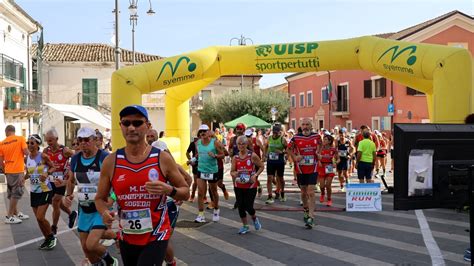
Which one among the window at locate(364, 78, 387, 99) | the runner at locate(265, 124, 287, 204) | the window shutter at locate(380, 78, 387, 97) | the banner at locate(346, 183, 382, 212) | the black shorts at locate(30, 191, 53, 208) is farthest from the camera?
the window at locate(364, 78, 387, 99)

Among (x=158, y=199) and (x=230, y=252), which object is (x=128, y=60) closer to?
(x=230, y=252)

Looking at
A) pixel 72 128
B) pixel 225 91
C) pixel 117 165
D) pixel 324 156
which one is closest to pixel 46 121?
pixel 72 128

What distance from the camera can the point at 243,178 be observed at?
8.54 m

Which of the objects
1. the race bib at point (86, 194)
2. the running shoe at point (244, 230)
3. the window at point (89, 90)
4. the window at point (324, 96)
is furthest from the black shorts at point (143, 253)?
the window at point (324, 96)

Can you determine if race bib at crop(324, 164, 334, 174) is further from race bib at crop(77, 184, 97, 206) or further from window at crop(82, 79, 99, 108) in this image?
window at crop(82, 79, 99, 108)

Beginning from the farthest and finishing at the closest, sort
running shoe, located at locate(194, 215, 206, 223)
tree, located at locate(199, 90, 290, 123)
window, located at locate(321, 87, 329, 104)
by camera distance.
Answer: tree, located at locate(199, 90, 290, 123) → window, located at locate(321, 87, 329, 104) → running shoe, located at locate(194, 215, 206, 223)

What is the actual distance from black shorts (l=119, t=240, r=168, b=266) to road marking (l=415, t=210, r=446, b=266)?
422 centimetres

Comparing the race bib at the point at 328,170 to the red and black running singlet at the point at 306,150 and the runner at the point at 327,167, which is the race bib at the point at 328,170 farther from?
the red and black running singlet at the point at 306,150

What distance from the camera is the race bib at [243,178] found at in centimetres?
852

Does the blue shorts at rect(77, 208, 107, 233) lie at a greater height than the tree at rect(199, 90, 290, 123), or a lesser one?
lesser

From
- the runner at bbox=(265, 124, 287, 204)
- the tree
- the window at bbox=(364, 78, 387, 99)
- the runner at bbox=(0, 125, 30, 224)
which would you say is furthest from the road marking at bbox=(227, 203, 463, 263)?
the tree

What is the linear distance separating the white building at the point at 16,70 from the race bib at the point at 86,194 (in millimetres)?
17841

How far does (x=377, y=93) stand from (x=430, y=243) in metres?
32.0

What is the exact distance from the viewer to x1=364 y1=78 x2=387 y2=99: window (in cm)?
3737
